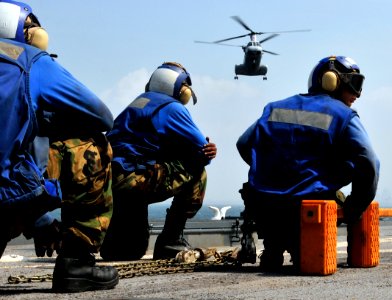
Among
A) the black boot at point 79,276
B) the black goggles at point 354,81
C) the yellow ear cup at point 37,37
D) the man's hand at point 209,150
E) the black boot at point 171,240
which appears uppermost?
the yellow ear cup at point 37,37

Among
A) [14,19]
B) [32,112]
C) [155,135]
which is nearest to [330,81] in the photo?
[155,135]

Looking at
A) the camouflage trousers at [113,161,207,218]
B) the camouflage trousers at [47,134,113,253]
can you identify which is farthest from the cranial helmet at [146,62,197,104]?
the camouflage trousers at [47,134,113,253]

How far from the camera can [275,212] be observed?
6.86 metres

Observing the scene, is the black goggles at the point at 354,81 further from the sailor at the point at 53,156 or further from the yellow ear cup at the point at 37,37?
the yellow ear cup at the point at 37,37

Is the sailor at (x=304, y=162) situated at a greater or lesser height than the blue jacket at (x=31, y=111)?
lesser

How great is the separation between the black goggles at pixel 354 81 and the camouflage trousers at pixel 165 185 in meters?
1.86

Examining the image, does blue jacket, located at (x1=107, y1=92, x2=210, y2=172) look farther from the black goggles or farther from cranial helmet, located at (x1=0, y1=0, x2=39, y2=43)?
cranial helmet, located at (x1=0, y1=0, x2=39, y2=43)

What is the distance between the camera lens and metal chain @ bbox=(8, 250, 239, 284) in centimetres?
582

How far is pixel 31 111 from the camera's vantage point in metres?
4.63

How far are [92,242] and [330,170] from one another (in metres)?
2.19

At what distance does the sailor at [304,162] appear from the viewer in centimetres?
669

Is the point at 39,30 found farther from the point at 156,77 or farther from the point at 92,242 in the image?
the point at 156,77

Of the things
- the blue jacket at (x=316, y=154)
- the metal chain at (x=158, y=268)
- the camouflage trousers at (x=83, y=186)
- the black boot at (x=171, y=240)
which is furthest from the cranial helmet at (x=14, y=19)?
the black boot at (x=171, y=240)

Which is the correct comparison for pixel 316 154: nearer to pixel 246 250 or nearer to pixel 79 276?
pixel 246 250
